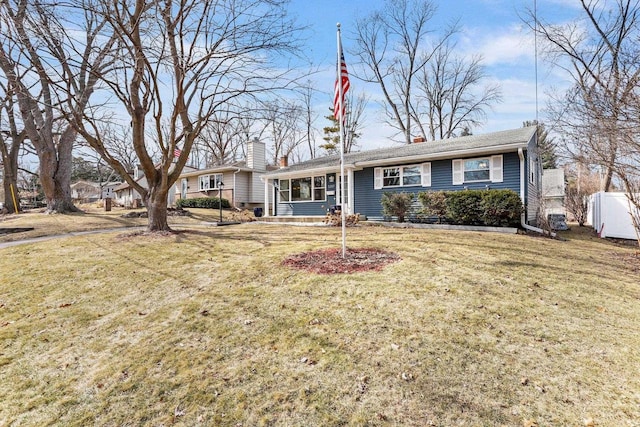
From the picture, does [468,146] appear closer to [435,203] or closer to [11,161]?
[435,203]

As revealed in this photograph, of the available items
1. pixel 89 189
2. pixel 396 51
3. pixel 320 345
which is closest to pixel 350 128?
pixel 396 51

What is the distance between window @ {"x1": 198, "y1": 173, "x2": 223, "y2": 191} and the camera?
2470 cm

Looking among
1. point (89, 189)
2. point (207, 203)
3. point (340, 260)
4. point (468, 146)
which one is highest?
point (89, 189)

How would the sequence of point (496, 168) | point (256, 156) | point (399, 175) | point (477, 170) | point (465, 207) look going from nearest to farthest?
point (465, 207) → point (496, 168) → point (477, 170) → point (399, 175) → point (256, 156)

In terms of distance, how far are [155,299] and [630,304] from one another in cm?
705

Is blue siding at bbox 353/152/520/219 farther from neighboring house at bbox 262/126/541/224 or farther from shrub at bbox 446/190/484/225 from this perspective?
shrub at bbox 446/190/484/225

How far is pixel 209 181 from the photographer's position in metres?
25.3

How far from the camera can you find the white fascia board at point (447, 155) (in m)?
12.0

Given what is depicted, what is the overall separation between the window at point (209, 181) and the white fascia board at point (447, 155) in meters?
13.2

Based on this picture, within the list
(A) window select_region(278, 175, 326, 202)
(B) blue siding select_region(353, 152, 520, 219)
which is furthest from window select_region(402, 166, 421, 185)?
(A) window select_region(278, 175, 326, 202)

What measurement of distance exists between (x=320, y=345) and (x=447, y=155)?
1180cm

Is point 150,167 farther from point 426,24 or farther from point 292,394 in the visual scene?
point 426,24

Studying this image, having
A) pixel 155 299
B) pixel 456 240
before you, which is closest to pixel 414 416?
pixel 155 299

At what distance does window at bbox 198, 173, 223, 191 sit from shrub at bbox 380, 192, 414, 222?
14.9 m
